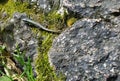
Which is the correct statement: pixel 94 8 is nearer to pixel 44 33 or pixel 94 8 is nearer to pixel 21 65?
pixel 44 33

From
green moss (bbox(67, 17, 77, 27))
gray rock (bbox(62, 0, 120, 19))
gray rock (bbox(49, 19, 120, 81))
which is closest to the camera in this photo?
gray rock (bbox(49, 19, 120, 81))

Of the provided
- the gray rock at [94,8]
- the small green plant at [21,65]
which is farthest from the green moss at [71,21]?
the small green plant at [21,65]

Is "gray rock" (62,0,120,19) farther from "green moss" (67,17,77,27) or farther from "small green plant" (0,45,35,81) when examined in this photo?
"small green plant" (0,45,35,81)

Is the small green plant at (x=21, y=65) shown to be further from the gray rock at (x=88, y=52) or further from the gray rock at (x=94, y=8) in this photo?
the gray rock at (x=94, y=8)

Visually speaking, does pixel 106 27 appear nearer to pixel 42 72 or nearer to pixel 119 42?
pixel 119 42

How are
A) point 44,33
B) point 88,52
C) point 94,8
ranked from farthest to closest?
1. point 44,33
2. point 94,8
3. point 88,52

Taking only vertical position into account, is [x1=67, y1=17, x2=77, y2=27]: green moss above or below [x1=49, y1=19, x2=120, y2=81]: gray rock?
above

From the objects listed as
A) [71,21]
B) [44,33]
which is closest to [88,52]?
[71,21]

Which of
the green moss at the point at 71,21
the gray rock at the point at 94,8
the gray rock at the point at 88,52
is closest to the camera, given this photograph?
the gray rock at the point at 88,52

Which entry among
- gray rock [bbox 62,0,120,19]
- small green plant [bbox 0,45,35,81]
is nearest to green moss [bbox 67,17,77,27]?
gray rock [bbox 62,0,120,19]
